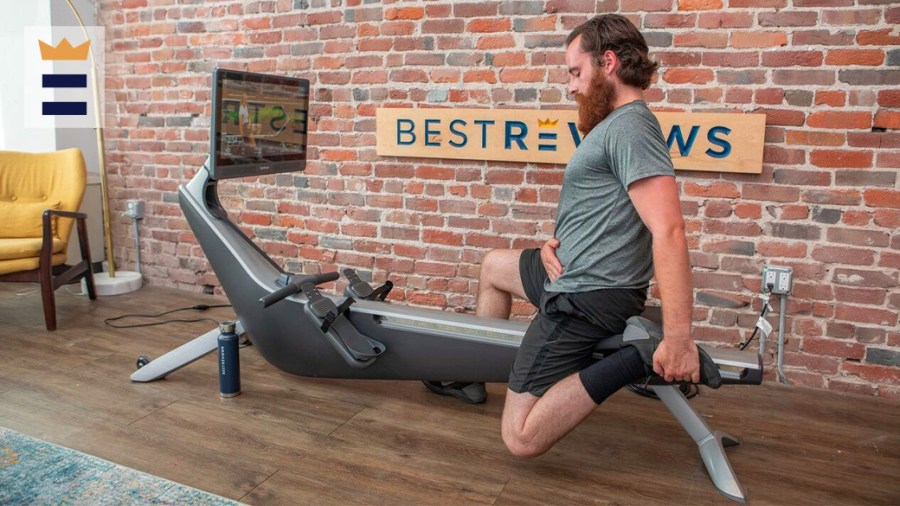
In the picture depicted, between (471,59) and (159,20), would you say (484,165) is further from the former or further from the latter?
(159,20)

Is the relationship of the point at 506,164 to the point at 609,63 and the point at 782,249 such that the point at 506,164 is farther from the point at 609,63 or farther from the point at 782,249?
the point at 609,63

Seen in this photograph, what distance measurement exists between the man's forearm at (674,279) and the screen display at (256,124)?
56.0 inches

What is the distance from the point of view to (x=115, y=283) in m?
3.91

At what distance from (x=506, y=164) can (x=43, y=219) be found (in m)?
2.21

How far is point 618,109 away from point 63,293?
11.2 feet

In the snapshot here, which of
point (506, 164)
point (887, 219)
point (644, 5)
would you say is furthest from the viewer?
point (506, 164)

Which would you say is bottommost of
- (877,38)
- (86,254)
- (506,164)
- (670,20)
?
(86,254)

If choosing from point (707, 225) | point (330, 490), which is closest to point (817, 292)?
point (707, 225)

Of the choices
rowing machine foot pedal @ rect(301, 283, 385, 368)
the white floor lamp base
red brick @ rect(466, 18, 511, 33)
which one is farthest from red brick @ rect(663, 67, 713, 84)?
the white floor lamp base

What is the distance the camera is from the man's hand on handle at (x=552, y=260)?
2.06 m

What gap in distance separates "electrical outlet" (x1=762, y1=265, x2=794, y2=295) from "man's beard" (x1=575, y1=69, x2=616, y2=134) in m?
1.25

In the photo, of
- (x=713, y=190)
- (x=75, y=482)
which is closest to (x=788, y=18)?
(x=713, y=190)

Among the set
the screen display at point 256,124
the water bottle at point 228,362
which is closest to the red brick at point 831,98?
A: the screen display at point 256,124

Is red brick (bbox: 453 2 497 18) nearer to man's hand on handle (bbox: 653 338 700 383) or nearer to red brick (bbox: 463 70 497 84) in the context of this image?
red brick (bbox: 463 70 497 84)
